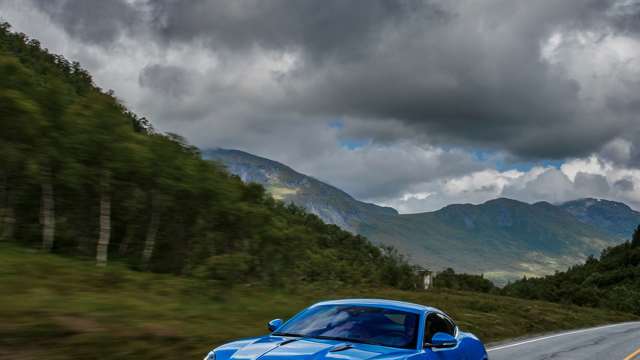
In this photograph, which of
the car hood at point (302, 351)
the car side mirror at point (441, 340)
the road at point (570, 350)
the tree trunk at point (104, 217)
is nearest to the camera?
the car hood at point (302, 351)

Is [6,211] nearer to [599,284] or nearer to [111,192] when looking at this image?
[111,192]

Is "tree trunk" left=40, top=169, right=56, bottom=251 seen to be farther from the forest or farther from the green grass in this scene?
the green grass

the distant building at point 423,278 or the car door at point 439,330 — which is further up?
the distant building at point 423,278

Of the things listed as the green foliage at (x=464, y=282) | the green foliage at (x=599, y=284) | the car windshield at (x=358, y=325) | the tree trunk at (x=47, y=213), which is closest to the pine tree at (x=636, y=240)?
the green foliage at (x=599, y=284)

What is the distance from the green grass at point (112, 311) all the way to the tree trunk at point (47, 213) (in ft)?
5.57

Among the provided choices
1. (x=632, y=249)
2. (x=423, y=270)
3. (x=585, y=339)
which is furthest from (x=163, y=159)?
(x=632, y=249)

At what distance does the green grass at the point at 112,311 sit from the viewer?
9.70 metres

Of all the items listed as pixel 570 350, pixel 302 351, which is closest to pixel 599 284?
pixel 570 350

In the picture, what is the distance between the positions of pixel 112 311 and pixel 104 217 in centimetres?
1007

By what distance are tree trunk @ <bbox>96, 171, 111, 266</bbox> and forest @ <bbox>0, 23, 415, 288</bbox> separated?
1.3 inches

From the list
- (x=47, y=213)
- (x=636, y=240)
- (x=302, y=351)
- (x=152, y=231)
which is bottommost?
(x=302, y=351)

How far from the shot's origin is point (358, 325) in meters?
7.05

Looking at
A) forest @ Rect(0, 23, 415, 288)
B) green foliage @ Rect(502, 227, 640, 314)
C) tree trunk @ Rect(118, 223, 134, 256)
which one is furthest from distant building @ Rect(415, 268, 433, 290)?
tree trunk @ Rect(118, 223, 134, 256)

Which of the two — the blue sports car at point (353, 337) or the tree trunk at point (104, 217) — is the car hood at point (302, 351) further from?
the tree trunk at point (104, 217)
